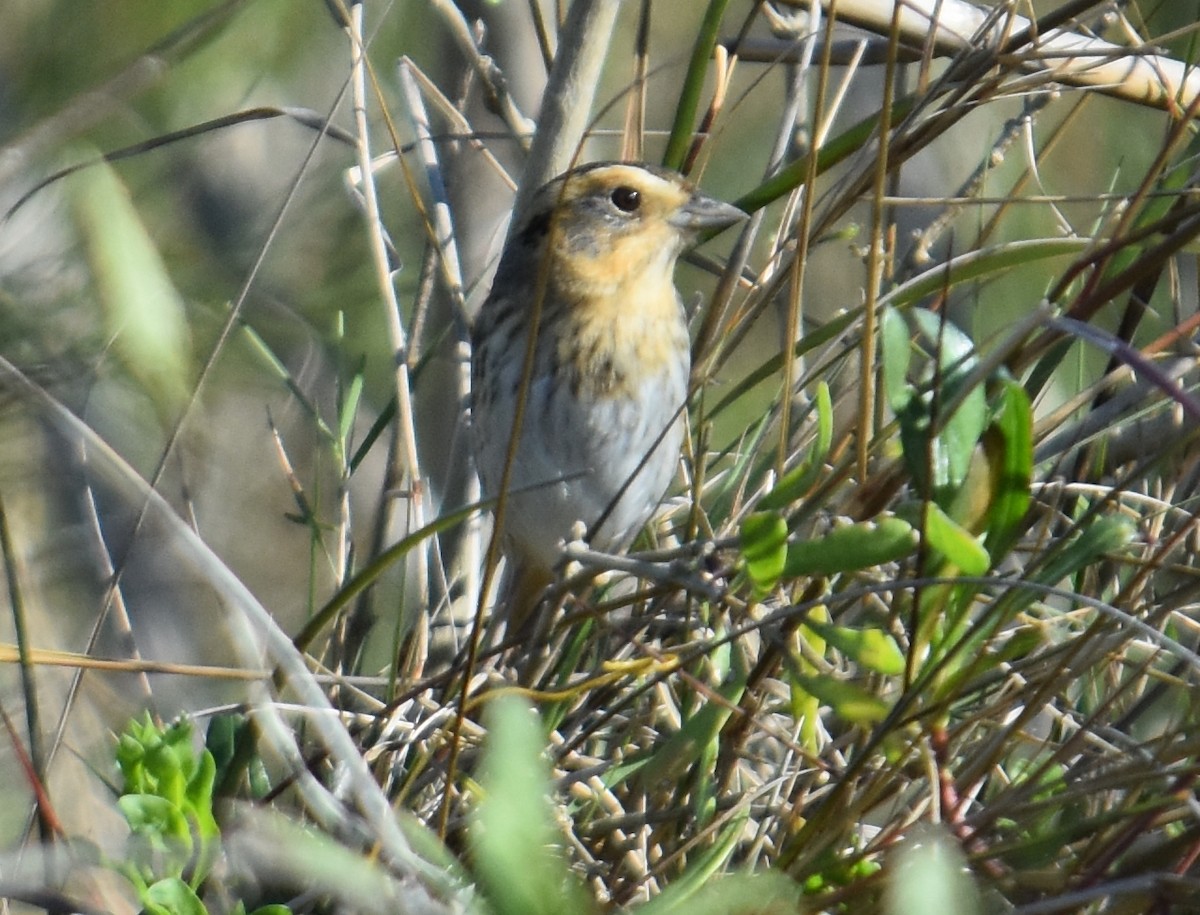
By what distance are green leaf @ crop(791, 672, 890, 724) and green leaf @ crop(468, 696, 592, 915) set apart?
0.34 m

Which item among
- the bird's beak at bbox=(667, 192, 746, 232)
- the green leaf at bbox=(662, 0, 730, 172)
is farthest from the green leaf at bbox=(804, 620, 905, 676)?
the bird's beak at bbox=(667, 192, 746, 232)

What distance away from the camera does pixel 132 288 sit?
4.07ft

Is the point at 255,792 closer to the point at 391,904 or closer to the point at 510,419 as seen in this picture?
Answer: the point at 391,904

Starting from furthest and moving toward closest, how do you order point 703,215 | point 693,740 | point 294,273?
point 294,273 < point 703,215 < point 693,740

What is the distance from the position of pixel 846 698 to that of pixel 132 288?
621 millimetres

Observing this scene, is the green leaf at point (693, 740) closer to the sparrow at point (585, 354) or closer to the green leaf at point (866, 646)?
the green leaf at point (866, 646)

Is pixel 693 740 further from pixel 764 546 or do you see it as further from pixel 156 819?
pixel 156 819

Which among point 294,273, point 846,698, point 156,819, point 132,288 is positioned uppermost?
point 132,288

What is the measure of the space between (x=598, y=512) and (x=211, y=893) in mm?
1217

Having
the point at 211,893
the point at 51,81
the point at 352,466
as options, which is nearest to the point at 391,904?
the point at 211,893

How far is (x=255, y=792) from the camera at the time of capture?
1.70 metres

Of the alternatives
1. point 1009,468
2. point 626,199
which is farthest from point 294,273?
point 1009,468

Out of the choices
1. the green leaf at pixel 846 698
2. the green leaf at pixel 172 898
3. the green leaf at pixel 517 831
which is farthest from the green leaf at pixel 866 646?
the green leaf at pixel 172 898

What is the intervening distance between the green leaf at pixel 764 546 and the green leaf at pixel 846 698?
8 cm
